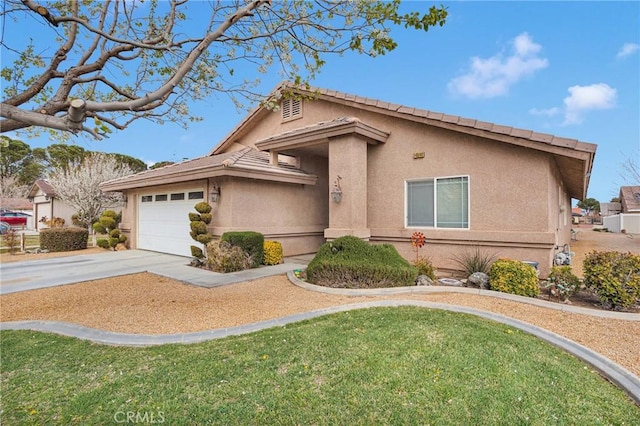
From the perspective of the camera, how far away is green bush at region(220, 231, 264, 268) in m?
10.5

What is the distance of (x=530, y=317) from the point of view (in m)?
5.74

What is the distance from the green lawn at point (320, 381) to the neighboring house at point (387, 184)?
500 centimetres

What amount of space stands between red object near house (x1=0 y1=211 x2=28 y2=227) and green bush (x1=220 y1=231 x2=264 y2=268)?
1460 inches

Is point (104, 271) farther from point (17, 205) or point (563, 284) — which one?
point (17, 205)

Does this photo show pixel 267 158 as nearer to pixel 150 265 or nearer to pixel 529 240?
pixel 150 265

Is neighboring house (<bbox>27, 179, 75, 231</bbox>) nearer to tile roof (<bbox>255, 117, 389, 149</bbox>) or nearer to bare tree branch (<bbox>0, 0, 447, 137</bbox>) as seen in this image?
tile roof (<bbox>255, 117, 389, 149</bbox>)

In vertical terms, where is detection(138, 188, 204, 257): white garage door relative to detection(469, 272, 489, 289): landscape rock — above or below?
above

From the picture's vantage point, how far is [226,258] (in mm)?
9992

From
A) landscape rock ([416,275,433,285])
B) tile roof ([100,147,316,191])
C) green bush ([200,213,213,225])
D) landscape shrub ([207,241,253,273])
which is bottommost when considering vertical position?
landscape rock ([416,275,433,285])

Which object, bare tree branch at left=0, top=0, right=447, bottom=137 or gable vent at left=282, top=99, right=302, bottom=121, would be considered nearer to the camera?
bare tree branch at left=0, top=0, right=447, bottom=137

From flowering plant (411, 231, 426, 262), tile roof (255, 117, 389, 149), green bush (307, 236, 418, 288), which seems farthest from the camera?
tile roof (255, 117, 389, 149)

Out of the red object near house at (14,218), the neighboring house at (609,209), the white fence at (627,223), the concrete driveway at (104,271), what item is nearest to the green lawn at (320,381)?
the concrete driveway at (104,271)

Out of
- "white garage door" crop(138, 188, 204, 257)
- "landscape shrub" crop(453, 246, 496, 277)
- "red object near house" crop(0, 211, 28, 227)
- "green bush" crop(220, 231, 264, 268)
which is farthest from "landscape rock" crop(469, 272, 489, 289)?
"red object near house" crop(0, 211, 28, 227)

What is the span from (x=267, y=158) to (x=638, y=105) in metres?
15.9
